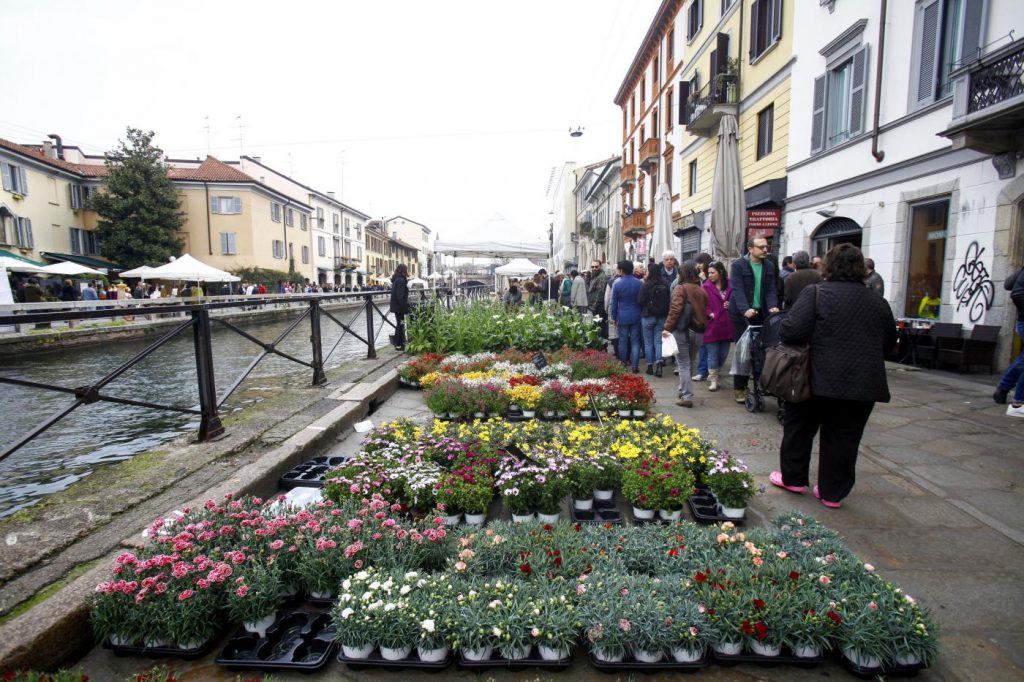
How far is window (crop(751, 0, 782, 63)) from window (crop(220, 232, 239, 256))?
3397 centimetres

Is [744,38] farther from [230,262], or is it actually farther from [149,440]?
[230,262]

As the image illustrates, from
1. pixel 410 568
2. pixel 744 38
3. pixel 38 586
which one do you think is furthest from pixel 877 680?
pixel 744 38

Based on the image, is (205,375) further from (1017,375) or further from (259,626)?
(1017,375)

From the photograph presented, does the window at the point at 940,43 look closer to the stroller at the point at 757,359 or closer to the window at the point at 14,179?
the stroller at the point at 757,359

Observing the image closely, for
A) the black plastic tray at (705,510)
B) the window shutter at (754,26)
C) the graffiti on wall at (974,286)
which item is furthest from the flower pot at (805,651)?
the window shutter at (754,26)

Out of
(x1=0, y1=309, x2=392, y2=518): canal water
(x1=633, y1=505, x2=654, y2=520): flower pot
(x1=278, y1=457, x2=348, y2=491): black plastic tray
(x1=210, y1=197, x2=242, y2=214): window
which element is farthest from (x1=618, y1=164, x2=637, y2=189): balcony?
(x1=633, y1=505, x2=654, y2=520): flower pot

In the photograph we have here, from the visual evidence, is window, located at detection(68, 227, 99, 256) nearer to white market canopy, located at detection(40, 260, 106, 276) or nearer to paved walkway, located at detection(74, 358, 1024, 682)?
white market canopy, located at detection(40, 260, 106, 276)

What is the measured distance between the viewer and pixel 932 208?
8.75 meters

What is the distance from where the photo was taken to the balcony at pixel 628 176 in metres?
28.7

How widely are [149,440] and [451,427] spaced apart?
321 centimetres

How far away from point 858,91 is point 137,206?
36.4 m

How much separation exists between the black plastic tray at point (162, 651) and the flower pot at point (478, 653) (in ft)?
3.37

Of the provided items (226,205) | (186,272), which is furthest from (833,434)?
(226,205)

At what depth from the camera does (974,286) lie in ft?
25.3
